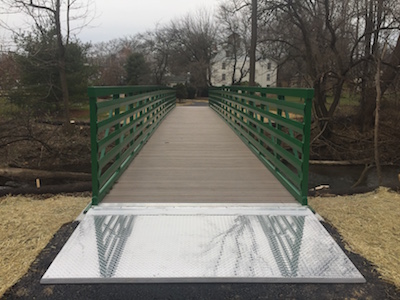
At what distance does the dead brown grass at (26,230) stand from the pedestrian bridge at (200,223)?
1.39ft

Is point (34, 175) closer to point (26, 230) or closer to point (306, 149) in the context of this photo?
point (26, 230)

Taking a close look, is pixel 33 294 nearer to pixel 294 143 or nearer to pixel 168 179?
pixel 168 179

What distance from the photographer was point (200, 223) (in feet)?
12.3

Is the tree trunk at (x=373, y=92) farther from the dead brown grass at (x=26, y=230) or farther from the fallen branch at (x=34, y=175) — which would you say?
the dead brown grass at (x=26, y=230)

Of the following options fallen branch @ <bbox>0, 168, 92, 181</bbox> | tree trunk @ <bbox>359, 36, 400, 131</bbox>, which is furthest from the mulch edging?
tree trunk @ <bbox>359, 36, 400, 131</bbox>

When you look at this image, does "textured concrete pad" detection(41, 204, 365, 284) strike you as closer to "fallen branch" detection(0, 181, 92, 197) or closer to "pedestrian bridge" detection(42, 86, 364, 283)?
"pedestrian bridge" detection(42, 86, 364, 283)

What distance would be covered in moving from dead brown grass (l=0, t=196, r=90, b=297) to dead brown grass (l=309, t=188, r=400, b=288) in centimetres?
317

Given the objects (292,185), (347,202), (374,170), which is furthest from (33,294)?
(374,170)

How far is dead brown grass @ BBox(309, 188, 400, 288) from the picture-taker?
3475 millimetres

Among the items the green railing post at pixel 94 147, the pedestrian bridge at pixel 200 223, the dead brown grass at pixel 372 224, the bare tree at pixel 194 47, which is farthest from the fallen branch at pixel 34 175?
the bare tree at pixel 194 47

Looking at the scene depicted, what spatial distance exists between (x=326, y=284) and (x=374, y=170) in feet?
44.2

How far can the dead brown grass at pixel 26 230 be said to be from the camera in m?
3.23

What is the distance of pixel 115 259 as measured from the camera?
3117 mm

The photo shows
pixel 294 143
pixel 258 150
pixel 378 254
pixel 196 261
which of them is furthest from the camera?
pixel 258 150
